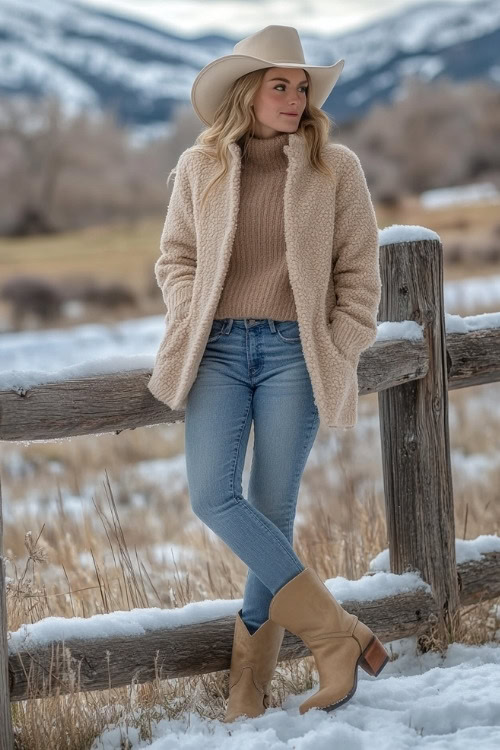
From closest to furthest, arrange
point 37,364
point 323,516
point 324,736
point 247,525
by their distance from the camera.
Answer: point 324,736, point 247,525, point 323,516, point 37,364

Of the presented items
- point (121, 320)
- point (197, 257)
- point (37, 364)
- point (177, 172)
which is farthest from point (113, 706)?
point (121, 320)

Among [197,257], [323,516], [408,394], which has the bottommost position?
[323,516]

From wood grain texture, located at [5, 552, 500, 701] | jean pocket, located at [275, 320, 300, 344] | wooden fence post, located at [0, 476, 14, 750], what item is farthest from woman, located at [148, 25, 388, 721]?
wooden fence post, located at [0, 476, 14, 750]

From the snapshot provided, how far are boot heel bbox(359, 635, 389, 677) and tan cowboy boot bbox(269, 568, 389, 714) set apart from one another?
11mm

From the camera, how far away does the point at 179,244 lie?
2893mm

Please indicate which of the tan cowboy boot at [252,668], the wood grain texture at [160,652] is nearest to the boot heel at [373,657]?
the tan cowboy boot at [252,668]

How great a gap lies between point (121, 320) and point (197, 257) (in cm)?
1452

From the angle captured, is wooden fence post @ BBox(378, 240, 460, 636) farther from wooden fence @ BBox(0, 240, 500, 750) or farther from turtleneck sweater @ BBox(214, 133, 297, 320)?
turtleneck sweater @ BBox(214, 133, 297, 320)

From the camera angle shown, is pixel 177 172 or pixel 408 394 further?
pixel 408 394

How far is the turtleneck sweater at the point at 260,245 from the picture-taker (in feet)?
8.96

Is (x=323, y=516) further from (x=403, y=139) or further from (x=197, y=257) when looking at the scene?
(x=403, y=139)

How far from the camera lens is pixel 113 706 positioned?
2.89 m

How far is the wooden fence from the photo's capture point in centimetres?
280

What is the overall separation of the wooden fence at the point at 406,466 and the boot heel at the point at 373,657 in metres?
0.37
